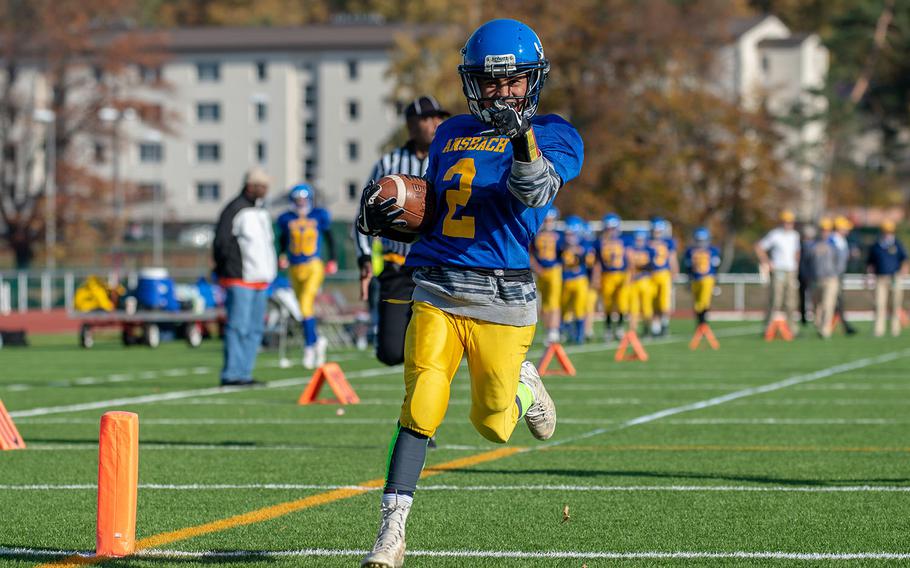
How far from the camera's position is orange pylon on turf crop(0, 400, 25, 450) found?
31.8ft

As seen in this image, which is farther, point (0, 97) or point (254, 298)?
point (0, 97)

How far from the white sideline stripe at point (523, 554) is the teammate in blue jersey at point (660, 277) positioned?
20744 millimetres

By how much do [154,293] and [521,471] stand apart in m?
18.7

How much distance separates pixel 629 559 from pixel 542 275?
1887 centimetres

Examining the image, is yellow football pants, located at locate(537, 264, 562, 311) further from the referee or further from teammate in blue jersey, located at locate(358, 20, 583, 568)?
teammate in blue jersey, located at locate(358, 20, 583, 568)

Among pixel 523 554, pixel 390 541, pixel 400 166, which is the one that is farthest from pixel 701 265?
pixel 390 541

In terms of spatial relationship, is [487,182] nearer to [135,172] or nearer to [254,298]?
[254,298]

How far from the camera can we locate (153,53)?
66.2m

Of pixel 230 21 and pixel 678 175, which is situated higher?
pixel 230 21

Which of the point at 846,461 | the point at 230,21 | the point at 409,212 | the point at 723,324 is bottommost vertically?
the point at 723,324

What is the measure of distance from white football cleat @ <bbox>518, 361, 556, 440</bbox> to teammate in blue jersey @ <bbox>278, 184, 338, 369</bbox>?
11917 mm

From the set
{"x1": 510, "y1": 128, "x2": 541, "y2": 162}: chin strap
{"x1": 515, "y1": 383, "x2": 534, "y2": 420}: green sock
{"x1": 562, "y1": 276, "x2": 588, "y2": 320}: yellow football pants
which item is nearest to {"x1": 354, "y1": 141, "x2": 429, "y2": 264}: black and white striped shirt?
{"x1": 515, "y1": 383, "x2": 534, "y2": 420}: green sock

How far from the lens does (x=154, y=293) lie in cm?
2661

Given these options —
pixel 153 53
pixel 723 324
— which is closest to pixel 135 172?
pixel 153 53
